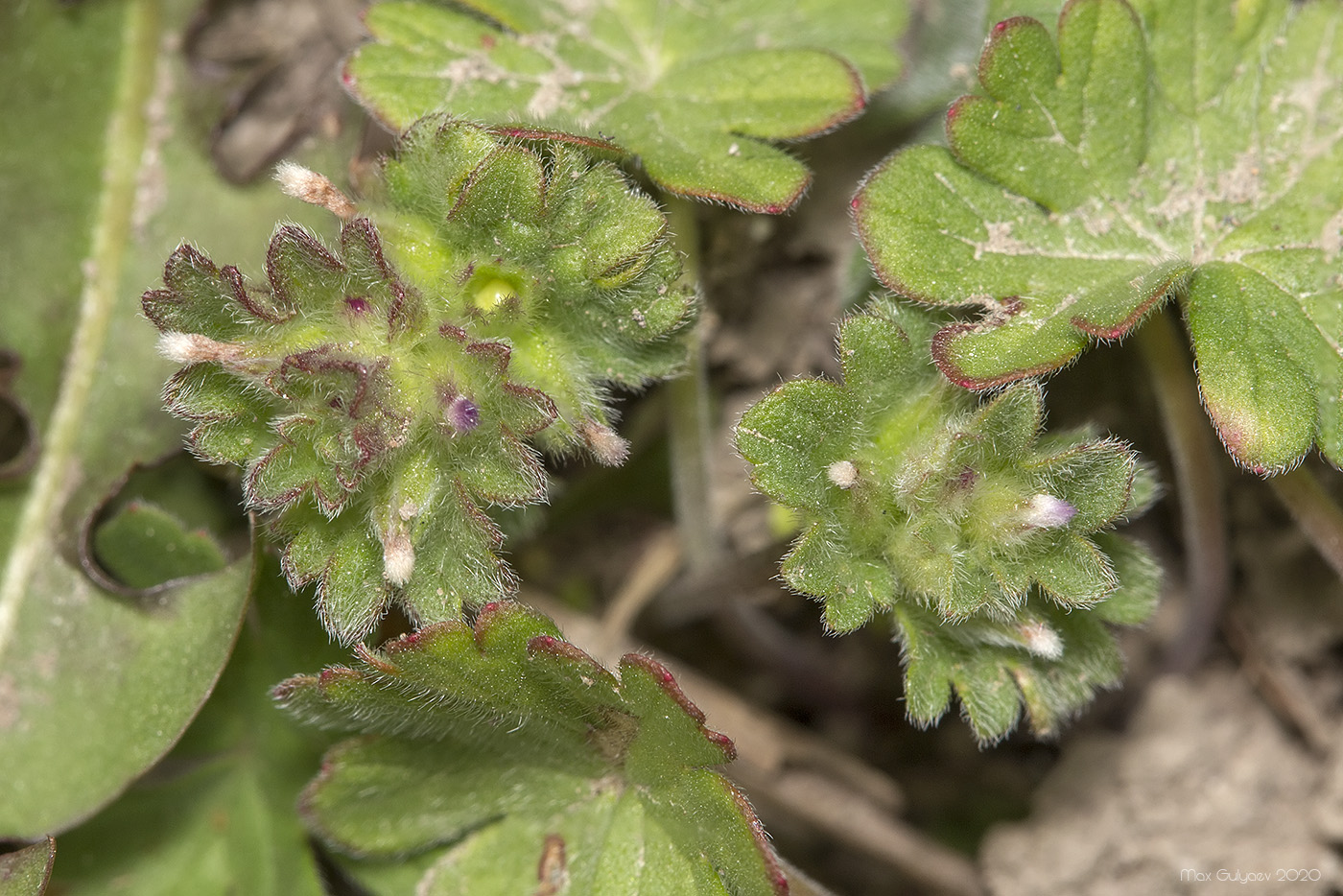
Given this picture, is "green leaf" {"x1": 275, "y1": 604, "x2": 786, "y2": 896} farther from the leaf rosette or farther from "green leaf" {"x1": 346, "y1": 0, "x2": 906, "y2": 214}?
"green leaf" {"x1": 346, "y1": 0, "x2": 906, "y2": 214}

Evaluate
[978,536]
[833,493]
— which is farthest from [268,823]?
[978,536]

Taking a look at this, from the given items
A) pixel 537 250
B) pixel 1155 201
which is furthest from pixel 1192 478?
pixel 537 250

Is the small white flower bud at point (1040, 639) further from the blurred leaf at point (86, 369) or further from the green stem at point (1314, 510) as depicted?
the blurred leaf at point (86, 369)

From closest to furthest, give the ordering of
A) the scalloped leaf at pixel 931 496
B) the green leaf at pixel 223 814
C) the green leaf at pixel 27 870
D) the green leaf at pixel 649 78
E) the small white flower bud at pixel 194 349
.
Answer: the small white flower bud at pixel 194 349
the scalloped leaf at pixel 931 496
the green leaf at pixel 27 870
the green leaf at pixel 649 78
the green leaf at pixel 223 814

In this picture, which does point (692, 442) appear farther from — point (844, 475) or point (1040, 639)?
point (1040, 639)

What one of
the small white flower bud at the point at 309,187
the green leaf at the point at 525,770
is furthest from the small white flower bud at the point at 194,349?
the green leaf at the point at 525,770

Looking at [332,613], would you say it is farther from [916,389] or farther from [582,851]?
[916,389]
